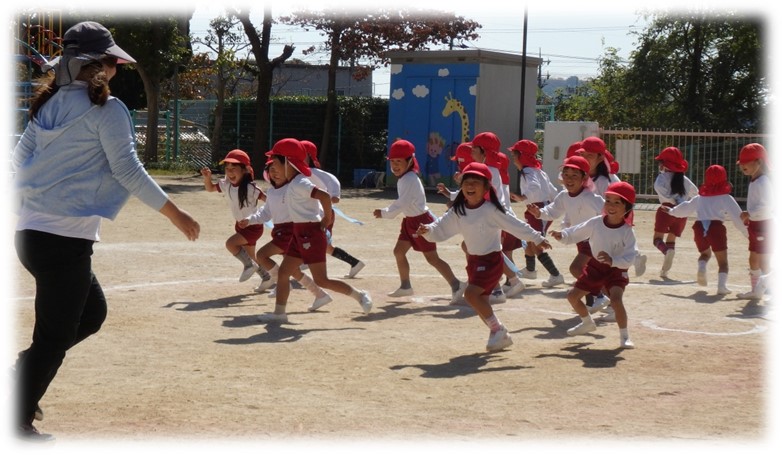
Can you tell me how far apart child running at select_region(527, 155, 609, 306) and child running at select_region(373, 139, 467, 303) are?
3.72ft

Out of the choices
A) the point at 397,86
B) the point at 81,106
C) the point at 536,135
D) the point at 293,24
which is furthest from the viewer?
the point at 293,24

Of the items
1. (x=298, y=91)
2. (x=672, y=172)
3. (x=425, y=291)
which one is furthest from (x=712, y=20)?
(x=298, y=91)

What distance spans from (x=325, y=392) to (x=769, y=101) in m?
24.9

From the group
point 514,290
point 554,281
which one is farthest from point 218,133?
point 514,290

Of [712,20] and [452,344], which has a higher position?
[712,20]

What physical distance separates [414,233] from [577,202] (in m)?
1.63

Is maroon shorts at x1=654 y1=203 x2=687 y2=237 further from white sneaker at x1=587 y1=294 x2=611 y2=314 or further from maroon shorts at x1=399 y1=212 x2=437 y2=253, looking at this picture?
white sneaker at x1=587 y1=294 x2=611 y2=314

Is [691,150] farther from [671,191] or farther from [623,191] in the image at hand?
[623,191]

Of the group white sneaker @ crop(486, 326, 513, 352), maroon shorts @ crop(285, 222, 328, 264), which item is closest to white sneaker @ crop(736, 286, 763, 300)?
white sneaker @ crop(486, 326, 513, 352)

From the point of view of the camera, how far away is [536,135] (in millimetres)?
29297

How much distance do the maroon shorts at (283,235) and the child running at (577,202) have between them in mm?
2216

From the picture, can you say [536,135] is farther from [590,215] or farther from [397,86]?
[590,215]

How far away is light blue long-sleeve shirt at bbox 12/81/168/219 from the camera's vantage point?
5.41m

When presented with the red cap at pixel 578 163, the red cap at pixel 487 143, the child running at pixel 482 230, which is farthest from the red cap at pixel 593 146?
the child running at pixel 482 230
